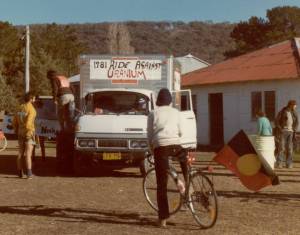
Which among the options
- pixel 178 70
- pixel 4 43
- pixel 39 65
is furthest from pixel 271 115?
pixel 4 43

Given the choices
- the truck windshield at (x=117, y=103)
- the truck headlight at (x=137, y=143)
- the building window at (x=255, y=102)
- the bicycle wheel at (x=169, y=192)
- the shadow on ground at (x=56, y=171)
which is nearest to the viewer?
the bicycle wheel at (x=169, y=192)

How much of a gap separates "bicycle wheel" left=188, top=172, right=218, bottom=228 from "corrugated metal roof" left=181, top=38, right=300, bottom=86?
57.4ft

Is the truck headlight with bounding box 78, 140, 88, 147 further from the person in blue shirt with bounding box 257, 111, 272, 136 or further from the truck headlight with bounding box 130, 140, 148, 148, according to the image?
the person in blue shirt with bounding box 257, 111, 272, 136

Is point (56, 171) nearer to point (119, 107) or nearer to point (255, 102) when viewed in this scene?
point (119, 107)

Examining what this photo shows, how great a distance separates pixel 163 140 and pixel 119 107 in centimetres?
669

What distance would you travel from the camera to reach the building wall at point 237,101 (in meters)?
26.1

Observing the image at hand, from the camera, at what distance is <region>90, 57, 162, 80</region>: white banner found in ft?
52.6

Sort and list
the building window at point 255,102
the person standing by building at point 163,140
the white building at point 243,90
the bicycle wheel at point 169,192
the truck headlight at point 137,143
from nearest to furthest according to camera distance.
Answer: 1. the person standing by building at point 163,140
2. the bicycle wheel at point 169,192
3. the truck headlight at point 137,143
4. the white building at point 243,90
5. the building window at point 255,102

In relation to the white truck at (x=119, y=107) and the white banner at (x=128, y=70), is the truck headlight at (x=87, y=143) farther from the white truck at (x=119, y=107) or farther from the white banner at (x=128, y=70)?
the white banner at (x=128, y=70)

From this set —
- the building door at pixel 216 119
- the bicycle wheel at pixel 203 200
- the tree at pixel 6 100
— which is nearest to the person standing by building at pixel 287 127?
the bicycle wheel at pixel 203 200

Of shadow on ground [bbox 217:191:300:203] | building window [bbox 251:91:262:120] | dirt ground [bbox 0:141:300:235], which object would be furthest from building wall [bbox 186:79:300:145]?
shadow on ground [bbox 217:191:300:203]

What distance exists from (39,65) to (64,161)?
151 feet

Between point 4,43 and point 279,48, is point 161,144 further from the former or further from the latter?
point 4,43

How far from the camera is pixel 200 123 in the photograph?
30.2m
